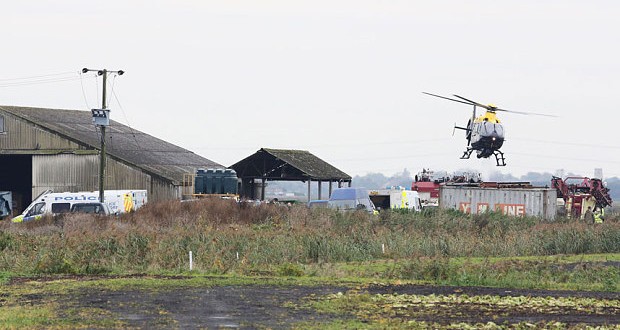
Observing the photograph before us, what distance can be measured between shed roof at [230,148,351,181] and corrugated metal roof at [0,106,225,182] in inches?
157

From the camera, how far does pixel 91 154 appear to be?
196 feet

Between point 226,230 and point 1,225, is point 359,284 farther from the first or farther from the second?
point 1,225

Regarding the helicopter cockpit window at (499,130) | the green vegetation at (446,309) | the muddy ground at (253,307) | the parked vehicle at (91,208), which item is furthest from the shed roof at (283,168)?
the green vegetation at (446,309)

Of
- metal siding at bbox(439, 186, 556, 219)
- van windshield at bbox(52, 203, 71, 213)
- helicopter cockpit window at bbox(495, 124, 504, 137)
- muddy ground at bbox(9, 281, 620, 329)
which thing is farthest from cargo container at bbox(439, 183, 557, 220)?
muddy ground at bbox(9, 281, 620, 329)

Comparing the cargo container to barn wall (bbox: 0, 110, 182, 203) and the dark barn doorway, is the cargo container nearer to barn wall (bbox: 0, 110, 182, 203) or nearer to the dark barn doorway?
barn wall (bbox: 0, 110, 182, 203)

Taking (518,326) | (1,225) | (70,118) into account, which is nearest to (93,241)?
(1,225)

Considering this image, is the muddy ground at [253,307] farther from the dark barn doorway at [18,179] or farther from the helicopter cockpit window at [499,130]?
the helicopter cockpit window at [499,130]

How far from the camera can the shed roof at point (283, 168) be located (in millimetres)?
65125

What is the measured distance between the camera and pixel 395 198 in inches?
2183

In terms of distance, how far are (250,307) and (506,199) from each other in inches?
1599

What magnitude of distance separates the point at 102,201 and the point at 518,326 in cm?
3228

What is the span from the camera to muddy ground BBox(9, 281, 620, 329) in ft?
55.3

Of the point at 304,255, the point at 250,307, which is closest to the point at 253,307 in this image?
the point at 250,307

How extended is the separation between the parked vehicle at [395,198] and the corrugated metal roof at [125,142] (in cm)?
1251
